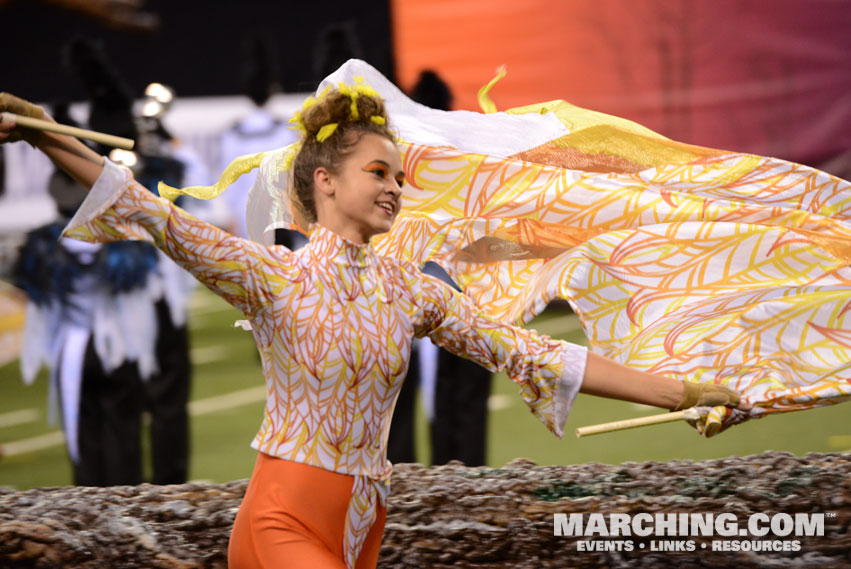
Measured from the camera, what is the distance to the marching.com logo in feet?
12.1

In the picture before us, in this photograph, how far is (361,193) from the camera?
2443 millimetres

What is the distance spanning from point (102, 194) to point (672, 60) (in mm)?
6216

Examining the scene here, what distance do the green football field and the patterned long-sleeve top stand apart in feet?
12.4

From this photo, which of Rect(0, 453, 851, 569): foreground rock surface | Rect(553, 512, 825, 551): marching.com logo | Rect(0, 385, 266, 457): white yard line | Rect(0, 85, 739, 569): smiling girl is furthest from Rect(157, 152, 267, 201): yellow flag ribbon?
Rect(0, 385, 266, 457): white yard line

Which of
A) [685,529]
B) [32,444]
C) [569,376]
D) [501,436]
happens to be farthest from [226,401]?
[569,376]

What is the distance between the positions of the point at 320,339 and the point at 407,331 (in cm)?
22

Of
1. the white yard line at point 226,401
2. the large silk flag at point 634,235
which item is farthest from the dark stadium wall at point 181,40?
the large silk flag at point 634,235

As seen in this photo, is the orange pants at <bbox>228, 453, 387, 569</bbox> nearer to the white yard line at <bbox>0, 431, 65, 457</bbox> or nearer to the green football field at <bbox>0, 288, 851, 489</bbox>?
the green football field at <bbox>0, 288, 851, 489</bbox>

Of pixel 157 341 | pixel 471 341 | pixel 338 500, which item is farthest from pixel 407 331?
pixel 157 341

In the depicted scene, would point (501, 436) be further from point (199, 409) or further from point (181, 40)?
point (181, 40)

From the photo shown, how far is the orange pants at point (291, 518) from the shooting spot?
90.7 inches

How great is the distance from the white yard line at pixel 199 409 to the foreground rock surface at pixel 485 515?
3.17 meters

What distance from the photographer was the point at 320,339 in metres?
2.36

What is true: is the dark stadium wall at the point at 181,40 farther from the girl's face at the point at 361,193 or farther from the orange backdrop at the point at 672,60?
the girl's face at the point at 361,193
